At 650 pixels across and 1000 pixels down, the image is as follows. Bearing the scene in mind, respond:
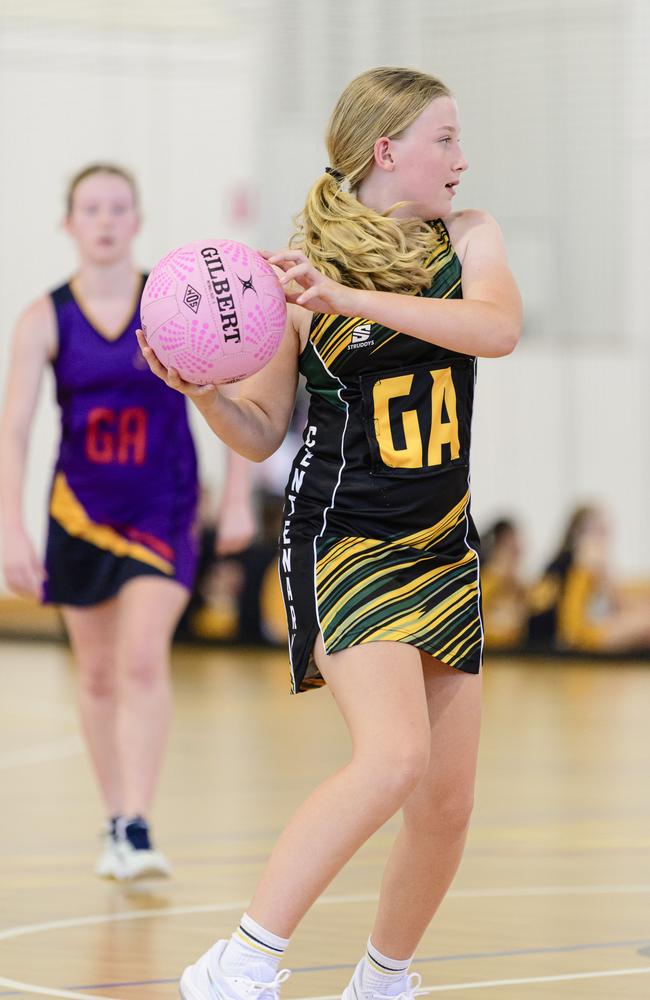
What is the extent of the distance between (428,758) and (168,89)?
977 centimetres

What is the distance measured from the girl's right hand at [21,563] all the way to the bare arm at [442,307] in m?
1.83

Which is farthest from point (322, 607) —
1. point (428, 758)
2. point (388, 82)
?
point (388, 82)

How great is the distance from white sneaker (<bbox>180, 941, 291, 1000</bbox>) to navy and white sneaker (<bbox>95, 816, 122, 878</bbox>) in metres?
1.83

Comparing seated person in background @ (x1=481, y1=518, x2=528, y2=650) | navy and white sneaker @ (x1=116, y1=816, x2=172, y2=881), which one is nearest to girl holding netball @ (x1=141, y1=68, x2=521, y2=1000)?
navy and white sneaker @ (x1=116, y1=816, x2=172, y2=881)

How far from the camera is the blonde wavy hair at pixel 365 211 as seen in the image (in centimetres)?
279

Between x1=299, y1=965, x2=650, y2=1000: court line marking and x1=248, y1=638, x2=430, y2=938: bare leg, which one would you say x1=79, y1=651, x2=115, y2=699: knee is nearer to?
x1=299, y1=965, x2=650, y2=1000: court line marking

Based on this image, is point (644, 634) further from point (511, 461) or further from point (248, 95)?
point (248, 95)

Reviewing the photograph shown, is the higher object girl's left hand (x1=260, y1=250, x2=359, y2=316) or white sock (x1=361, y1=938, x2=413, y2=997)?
girl's left hand (x1=260, y1=250, x2=359, y2=316)

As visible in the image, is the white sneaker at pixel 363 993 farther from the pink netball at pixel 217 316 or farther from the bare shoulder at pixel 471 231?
the bare shoulder at pixel 471 231

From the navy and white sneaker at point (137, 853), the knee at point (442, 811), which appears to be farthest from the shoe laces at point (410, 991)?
the navy and white sneaker at point (137, 853)

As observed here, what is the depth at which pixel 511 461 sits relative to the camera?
10305mm

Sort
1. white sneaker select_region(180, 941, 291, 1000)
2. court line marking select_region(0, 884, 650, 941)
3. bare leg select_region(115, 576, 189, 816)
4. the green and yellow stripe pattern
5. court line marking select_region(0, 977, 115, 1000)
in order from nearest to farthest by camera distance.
A: white sneaker select_region(180, 941, 291, 1000)
the green and yellow stripe pattern
court line marking select_region(0, 977, 115, 1000)
court line marking select_region(0, 884, 650, 941)
bare leg select_region(115, 576, 189, 816)

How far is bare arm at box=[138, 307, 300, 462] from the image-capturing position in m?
2.87

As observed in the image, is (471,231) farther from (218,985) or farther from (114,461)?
(114,461)
